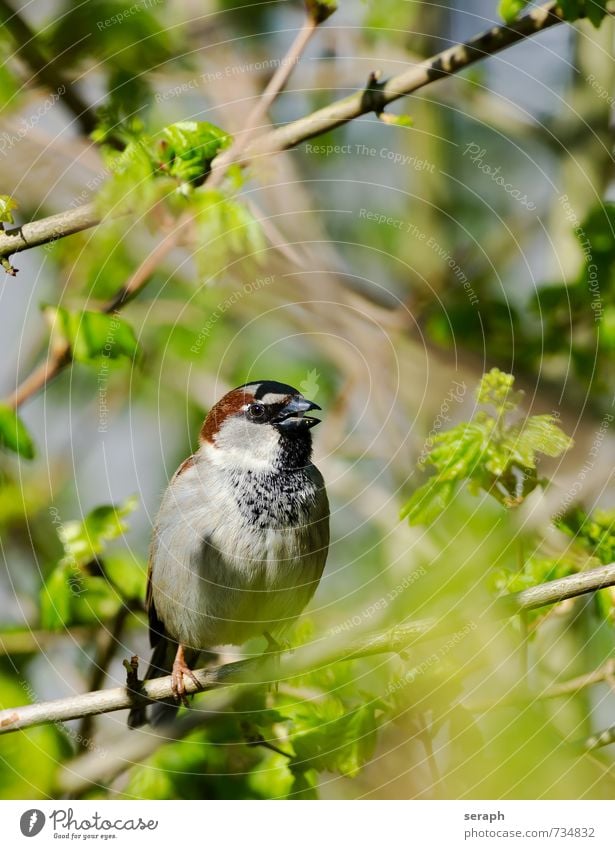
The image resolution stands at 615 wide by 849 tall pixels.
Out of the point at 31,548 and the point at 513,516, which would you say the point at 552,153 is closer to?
the point at 513,516

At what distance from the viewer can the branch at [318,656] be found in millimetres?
2270

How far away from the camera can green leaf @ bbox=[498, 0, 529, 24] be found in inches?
108

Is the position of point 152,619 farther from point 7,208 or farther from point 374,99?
point 374,99

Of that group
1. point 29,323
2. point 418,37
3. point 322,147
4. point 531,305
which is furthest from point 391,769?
point 418,37

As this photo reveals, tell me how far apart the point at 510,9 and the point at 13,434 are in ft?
6.83

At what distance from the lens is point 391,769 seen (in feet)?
9.93

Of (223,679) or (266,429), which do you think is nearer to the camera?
(223,679)

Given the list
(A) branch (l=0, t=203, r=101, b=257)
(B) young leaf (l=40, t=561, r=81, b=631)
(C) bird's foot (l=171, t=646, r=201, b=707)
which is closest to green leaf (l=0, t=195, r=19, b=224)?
(A) branch (l=0, t=203, r=101, b=257)

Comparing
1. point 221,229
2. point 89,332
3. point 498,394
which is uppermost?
point 221,229

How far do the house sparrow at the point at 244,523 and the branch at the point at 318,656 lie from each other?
0.22 metres

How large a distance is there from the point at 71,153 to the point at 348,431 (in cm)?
145

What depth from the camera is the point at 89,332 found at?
284 centimetres

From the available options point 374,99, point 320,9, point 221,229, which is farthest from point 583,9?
point 221,229

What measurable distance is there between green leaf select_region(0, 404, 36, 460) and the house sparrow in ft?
1.80
